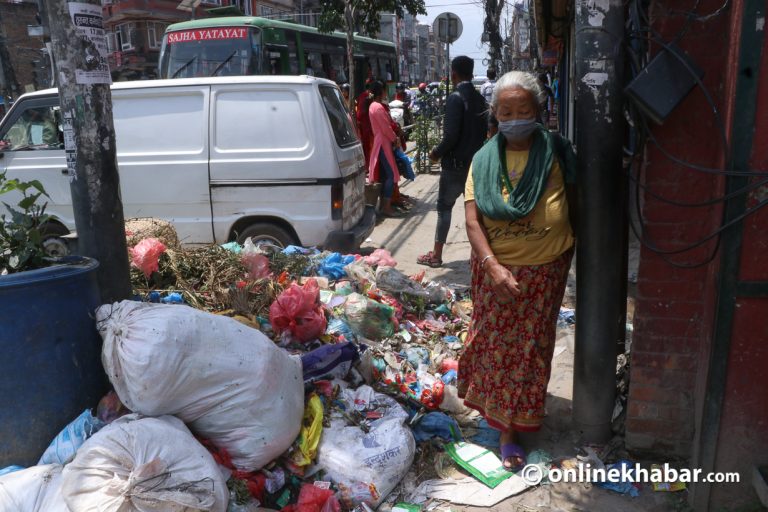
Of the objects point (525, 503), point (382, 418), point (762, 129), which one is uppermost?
point (762, 129)

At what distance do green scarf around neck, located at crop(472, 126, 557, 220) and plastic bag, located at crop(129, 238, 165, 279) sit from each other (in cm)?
244

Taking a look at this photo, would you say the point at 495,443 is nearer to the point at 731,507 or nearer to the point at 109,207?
the point at 731,507

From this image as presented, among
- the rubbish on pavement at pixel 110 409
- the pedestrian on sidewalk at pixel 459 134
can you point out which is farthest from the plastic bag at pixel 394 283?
the rubbish on pavement at pixel 110 409

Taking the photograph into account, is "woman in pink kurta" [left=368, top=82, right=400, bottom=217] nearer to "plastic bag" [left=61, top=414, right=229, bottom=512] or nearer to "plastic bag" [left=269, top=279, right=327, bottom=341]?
"plastic bag" [left=269, top=279, right=327, bottom=341]

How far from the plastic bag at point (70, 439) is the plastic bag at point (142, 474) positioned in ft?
0.92

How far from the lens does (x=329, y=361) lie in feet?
10.7

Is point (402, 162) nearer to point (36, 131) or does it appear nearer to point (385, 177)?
point (385, 177)

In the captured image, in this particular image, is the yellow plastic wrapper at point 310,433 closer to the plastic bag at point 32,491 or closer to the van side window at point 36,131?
the plastic bag at point 32,491

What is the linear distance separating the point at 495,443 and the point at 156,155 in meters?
4.05

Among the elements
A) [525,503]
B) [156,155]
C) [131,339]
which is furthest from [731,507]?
[156,155]

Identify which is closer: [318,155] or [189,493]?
[189,493]

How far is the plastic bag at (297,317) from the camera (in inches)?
143

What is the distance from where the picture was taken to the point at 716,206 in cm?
239

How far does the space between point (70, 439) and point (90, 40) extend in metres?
1.75
